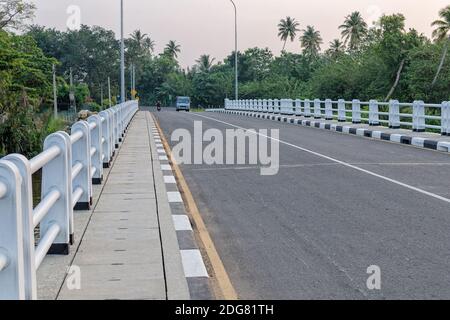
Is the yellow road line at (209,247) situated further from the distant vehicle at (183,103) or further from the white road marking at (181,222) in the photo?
the distant vehicle at (183,103)

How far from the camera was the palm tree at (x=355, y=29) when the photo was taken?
10475 cm

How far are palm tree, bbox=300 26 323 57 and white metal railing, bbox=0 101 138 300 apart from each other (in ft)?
376

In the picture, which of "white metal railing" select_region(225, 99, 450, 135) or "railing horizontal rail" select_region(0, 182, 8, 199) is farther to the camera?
"white metal railing" select_region(225, 99, 450, 135)

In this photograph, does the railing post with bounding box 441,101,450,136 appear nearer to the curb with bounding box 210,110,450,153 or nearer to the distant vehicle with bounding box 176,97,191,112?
the curb with bounding box 210,110,450,153

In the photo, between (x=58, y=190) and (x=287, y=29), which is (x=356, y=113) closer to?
(x=58, y=190)

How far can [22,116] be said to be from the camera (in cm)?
3375

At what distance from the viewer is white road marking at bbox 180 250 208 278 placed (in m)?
5.84

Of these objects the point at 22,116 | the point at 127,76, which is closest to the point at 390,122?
the point at 22,116

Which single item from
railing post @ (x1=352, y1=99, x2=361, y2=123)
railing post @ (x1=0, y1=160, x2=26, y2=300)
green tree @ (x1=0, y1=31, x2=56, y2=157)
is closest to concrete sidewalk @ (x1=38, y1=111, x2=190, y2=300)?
railing post @ (x1=0, y1=160, x2=26, y2=300)

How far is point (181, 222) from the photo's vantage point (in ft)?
26.2

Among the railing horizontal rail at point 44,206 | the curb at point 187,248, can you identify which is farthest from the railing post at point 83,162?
the railing horizontal rail at point 44,206

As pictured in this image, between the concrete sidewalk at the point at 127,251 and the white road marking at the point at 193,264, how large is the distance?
0.06 m
